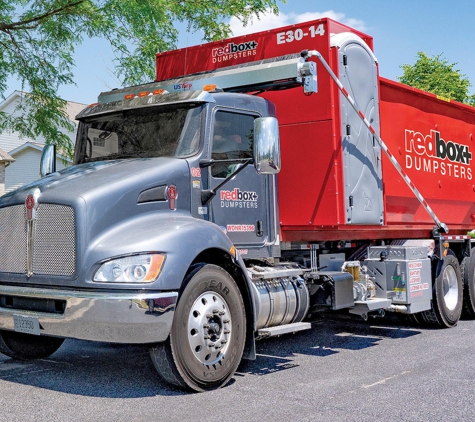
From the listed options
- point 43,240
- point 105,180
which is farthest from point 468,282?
point 43,240

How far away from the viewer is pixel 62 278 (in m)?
5.75

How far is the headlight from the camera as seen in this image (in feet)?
18.2

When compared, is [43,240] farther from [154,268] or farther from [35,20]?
[35,20]

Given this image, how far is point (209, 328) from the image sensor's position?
238 inches

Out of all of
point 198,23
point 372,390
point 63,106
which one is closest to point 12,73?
point 63,106

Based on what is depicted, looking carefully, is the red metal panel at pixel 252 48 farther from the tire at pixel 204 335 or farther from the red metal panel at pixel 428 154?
the tire at pixel 204 335

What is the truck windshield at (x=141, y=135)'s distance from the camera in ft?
21.9

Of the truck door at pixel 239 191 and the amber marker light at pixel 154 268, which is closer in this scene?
the amber marker light at pixel 154 268

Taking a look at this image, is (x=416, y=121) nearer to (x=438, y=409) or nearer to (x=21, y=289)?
(x=438, y=409)

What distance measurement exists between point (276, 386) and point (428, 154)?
5.22 meters

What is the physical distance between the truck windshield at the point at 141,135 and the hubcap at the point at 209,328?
145 centimetres

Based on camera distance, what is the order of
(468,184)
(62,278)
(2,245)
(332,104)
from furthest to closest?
(468,184), (332,104), (2,245), (62,278)

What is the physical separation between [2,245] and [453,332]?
6158 mm

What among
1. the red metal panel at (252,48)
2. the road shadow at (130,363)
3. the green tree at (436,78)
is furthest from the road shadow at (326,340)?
the green tree at (436,78)
